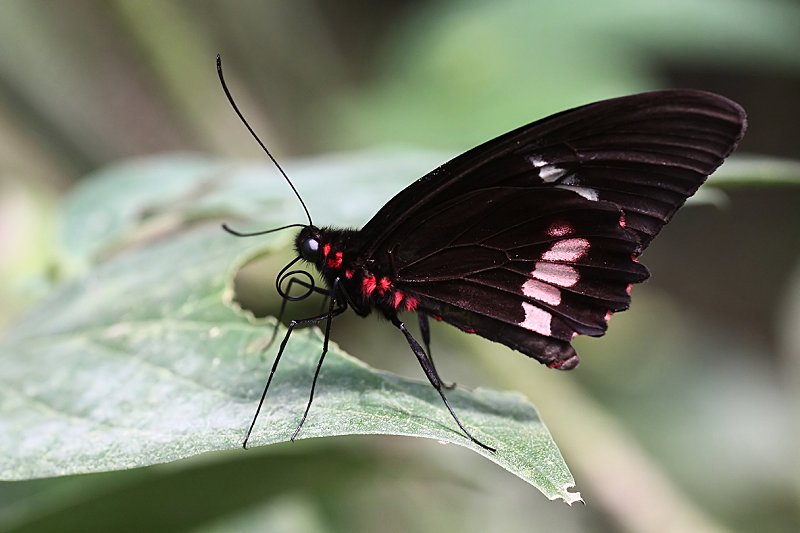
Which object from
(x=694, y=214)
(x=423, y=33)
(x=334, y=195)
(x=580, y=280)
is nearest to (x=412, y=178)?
(x=334, y=195)

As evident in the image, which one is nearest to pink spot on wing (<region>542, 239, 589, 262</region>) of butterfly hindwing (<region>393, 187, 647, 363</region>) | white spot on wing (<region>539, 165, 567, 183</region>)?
butterfly hindwing (<region>393, 187, 647, 363</region>)

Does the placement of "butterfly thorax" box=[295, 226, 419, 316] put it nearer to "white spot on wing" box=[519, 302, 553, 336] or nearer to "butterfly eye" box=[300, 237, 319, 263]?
"butterfly eye" box=[300, 237, 319, 263]

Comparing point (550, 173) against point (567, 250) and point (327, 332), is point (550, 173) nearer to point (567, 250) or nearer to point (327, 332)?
point (567, 250)

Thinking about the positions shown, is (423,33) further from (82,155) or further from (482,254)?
(482,254)

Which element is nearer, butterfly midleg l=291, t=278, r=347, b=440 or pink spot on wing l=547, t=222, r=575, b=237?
butterfly midleg l=291, t=278, r=347, b=440

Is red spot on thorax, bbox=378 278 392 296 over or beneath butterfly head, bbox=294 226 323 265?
beneath

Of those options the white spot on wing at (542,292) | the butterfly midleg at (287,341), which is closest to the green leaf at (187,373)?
the butterfly midleg at (287,341)

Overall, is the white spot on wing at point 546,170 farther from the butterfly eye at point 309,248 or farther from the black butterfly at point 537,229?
the butterfly eye at point 309,248
